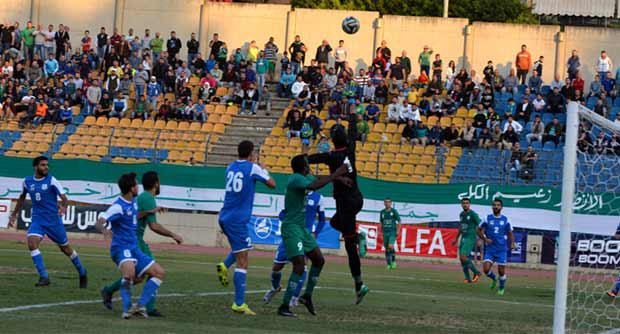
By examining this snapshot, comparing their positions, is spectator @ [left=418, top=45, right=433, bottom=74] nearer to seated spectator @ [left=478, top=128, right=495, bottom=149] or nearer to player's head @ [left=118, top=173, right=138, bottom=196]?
seated spectator @ [left=478, top=128, right=495, bottom=149]

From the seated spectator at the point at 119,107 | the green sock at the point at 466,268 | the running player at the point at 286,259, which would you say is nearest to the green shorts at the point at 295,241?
the running player at the point at 286,259

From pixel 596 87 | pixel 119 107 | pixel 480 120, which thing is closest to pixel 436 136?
pixel 480 120

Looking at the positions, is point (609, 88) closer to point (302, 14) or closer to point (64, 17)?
point (302, 14)

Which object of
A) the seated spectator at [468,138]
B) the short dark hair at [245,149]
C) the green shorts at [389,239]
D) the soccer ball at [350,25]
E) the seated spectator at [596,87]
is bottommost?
the green shorts at [389,239]

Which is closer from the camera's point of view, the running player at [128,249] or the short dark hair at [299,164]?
the running player at [128,249]

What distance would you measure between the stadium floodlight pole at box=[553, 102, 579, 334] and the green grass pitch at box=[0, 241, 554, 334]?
2.70 m

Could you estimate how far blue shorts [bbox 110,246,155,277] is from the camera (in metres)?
13.7

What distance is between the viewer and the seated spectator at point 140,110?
41.5 metres

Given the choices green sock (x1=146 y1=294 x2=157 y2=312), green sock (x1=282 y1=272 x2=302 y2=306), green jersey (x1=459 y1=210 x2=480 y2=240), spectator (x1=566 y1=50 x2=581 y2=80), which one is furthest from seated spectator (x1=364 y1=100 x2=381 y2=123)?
green sock (x1=146 y1=294 x2=157 y2=312)

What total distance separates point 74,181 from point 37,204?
18255mm

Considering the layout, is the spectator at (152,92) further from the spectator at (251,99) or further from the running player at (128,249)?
the running player at (128,249)

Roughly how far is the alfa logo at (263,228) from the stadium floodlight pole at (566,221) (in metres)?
22.5

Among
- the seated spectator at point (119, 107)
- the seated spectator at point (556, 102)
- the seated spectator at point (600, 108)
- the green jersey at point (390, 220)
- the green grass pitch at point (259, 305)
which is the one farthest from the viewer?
the seated spectator at point (119, 107)

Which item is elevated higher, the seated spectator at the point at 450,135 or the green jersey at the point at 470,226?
the seated spectator at the point at 450,135
